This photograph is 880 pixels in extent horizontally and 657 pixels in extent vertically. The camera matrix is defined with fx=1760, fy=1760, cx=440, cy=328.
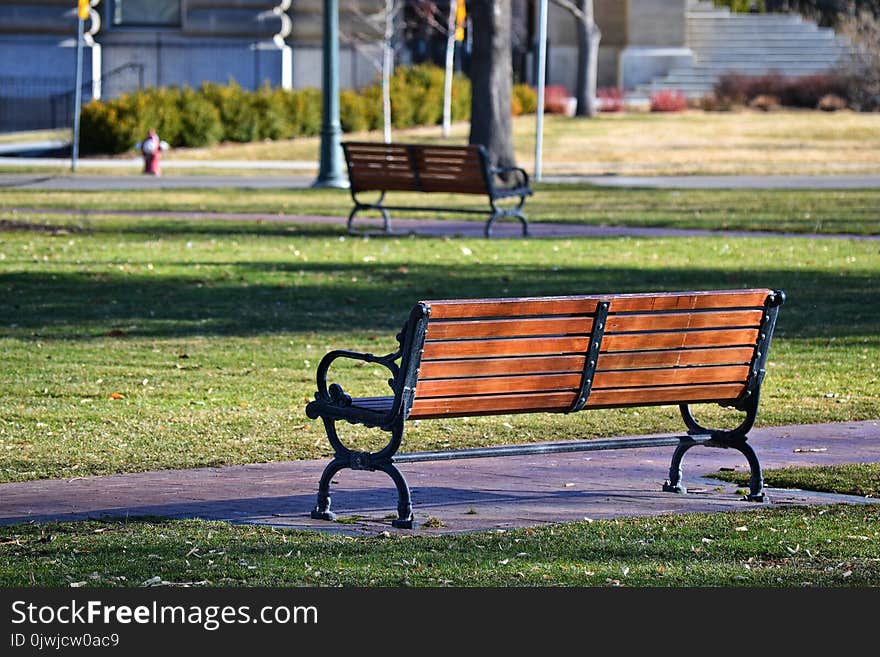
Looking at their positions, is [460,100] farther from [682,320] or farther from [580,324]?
[580,324]

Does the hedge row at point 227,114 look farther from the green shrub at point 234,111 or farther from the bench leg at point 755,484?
the bench leg at point 755,484

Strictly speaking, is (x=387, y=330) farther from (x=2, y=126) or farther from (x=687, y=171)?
(x=2, y=126)

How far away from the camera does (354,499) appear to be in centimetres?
778

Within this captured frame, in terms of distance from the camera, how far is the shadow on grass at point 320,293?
13359 mm

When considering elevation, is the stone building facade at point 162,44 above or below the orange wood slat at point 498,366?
above

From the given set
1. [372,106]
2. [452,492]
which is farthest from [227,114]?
[452,492]

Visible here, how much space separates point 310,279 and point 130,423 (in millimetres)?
6743

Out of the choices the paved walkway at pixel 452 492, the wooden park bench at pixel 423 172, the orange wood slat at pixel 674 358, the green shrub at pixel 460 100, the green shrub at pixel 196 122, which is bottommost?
the paved walkway at pixel 452 492

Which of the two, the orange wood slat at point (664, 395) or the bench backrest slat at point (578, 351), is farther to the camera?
the orange wood slat at point (664, 395)

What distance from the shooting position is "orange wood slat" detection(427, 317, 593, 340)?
7.16 m

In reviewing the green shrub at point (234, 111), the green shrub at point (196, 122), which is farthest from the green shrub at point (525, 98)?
the green shrub at point (196, 122)

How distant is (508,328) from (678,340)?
0.86 meters

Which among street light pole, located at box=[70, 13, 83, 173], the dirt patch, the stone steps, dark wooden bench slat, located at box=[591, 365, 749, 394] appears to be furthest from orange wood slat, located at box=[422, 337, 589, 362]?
the stone steps

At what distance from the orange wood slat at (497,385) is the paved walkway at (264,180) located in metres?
20.6
